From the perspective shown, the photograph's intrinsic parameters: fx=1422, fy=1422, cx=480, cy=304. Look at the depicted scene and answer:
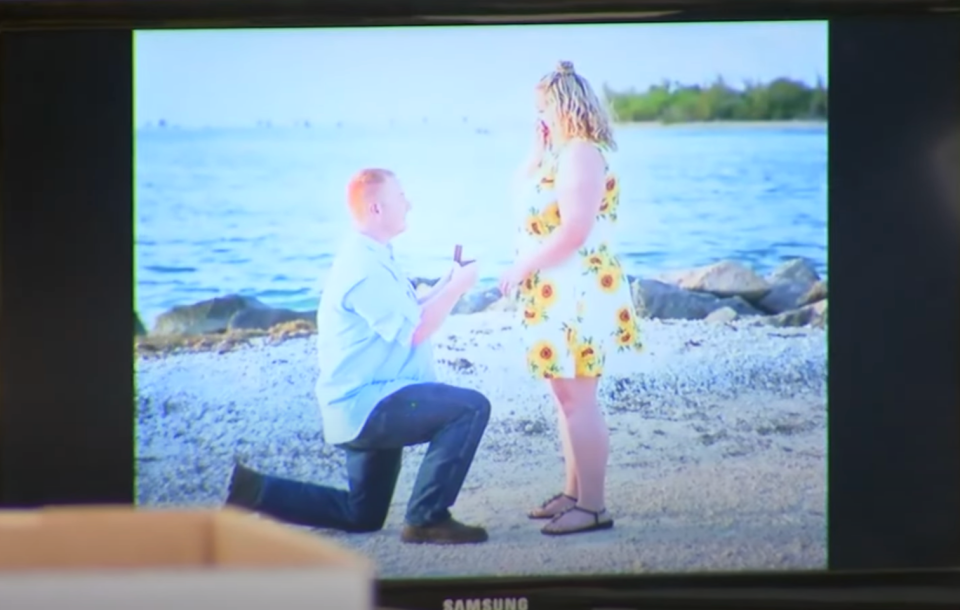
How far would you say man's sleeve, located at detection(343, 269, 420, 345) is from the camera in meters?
2.35

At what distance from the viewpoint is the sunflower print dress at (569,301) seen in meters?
2.36

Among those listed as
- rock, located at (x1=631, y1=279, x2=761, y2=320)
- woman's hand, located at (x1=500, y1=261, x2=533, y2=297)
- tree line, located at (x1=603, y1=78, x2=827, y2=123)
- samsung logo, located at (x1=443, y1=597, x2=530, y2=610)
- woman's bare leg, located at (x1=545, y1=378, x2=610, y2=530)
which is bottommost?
samsung logo, located at (x1=443, y1=597, x2=530, y2=610)

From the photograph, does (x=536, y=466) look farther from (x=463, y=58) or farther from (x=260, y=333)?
(x=463, y=58)

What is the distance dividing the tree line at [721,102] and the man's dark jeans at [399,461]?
0.55m

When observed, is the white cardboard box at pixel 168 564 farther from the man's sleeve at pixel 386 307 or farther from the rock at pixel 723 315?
the rock at pixel 723 315

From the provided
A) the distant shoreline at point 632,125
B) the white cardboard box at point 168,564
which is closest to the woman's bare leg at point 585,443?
the distant shoreline at point 632,125

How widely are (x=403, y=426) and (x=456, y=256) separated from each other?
11.7 inches

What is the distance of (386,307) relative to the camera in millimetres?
2355

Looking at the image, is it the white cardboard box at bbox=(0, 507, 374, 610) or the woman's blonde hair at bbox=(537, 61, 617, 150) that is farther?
the woman's blonde hair at bbox=(537, 61, 617, 150)

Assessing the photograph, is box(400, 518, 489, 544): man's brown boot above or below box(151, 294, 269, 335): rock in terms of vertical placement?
below

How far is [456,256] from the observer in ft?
7.72

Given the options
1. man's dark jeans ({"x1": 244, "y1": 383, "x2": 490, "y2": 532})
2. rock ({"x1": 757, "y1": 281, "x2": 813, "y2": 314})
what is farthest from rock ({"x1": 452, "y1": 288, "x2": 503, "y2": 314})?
rock ({"x1": 757, "y1": 281, "x2": 813, "y2": 314})

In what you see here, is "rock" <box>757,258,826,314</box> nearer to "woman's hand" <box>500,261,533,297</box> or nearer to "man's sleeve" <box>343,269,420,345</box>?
"woman's hand" <box>500,261,533,297</box>

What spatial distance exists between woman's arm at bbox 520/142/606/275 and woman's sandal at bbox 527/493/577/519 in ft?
1.24
